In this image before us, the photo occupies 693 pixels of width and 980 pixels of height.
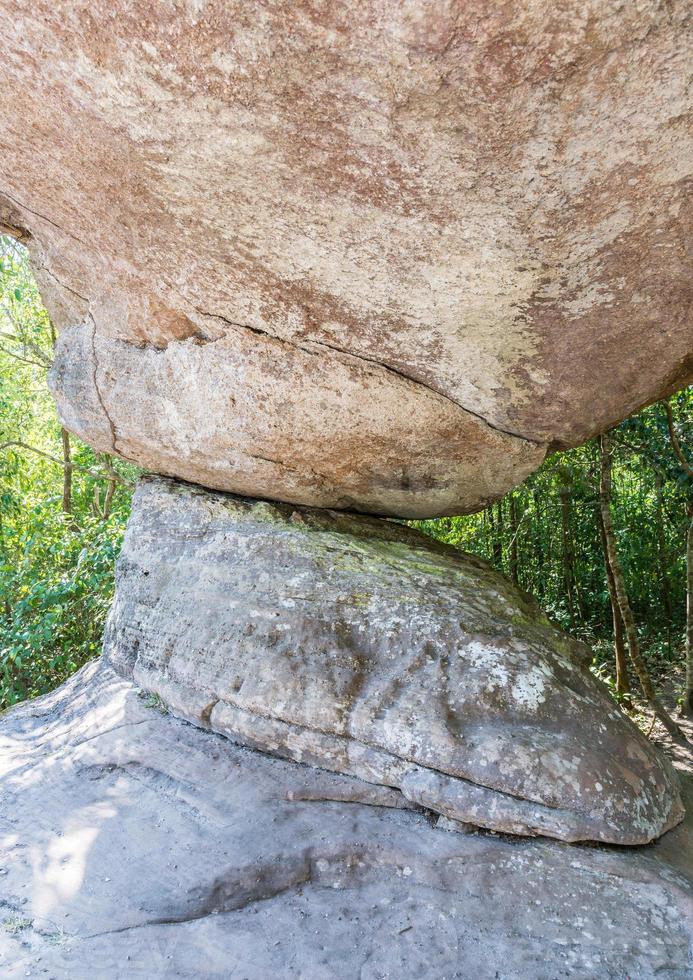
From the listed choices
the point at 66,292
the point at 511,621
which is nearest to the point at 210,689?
the point at 511,621

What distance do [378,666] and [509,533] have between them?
688 centimetres

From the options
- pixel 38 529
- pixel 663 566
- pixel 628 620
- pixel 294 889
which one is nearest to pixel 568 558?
pixel 663 566

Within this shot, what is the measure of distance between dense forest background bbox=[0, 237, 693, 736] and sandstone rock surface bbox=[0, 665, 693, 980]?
3.35m

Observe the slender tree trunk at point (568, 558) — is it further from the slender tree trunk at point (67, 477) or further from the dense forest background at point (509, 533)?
the slender tree trunk at point (67, 477)

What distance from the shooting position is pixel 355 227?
3014 mm

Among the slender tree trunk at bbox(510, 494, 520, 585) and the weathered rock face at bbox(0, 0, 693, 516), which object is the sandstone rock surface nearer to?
the weathered rock face at bbox(0, 0, 693, 516)

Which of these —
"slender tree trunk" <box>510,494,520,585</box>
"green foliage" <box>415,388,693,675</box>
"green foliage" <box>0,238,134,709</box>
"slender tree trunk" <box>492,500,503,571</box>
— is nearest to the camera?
"green foliage" <box>0,238,134,709</box>

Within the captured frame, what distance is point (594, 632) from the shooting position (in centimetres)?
914

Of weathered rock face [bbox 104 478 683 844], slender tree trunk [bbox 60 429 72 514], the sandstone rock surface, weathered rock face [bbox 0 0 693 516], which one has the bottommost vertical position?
the sandstone rock surface

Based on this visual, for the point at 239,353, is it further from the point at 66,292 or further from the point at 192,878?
the point at 192,878

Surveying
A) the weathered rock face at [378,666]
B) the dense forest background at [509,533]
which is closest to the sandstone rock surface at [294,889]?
the weathered rock face at [378,666]

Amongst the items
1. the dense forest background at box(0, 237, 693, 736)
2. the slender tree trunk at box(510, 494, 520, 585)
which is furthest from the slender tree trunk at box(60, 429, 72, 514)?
the slender tree trunk at box(510, 494, 520, 585)

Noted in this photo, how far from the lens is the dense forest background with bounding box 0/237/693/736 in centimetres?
679

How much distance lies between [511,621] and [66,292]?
3.72 meters
